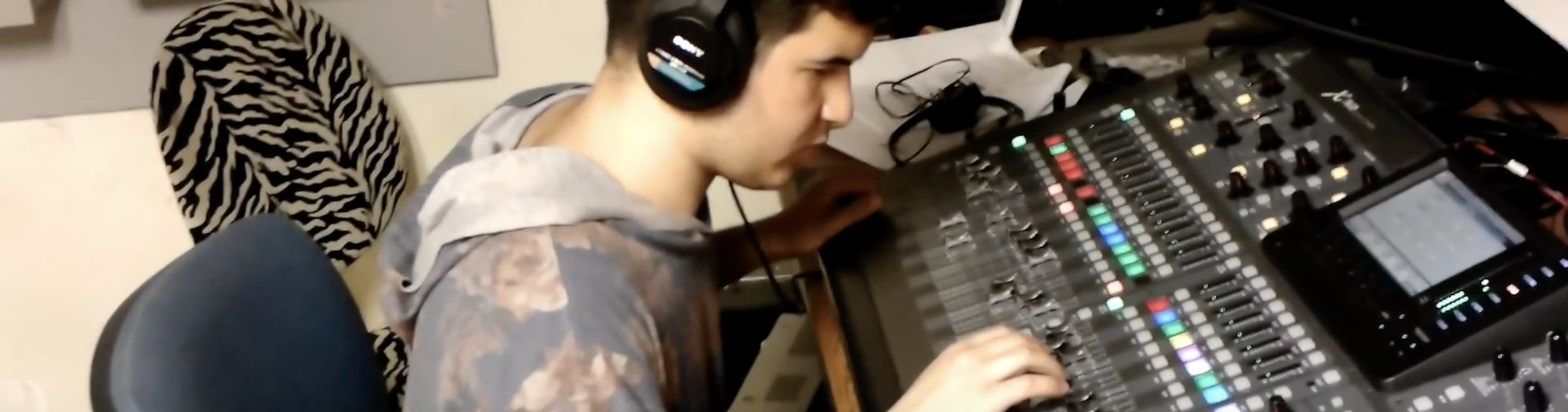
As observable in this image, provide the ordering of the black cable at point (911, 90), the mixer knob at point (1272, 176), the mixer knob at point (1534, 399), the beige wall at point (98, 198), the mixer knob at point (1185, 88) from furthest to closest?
the beige wall at point (98, 198)
the black cable at point (911, 90)
the mixer knob at point (1185, 88)
the mixer knob at point (1272, 176)
the mixer knob at point (1534, 399)

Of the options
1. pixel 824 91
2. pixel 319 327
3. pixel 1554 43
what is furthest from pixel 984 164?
pixel 319 327

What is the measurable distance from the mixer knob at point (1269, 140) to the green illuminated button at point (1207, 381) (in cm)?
23

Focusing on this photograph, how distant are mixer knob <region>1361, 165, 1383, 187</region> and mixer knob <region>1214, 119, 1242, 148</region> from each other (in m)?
0.09

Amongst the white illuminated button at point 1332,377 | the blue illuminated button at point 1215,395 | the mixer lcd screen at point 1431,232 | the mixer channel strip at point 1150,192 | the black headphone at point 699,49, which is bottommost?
the blue illuminated button at point 1215,395

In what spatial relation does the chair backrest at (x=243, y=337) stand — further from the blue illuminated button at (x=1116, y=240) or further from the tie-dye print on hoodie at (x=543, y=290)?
the blue illuminated button at (x=1116, y=240)

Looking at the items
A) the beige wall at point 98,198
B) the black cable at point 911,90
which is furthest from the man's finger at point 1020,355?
the beige wall at point 98,198

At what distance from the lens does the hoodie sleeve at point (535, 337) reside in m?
0.66

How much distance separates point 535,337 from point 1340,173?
1.76ft

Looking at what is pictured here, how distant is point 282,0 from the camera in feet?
4.51

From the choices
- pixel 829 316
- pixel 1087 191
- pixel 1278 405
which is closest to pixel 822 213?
pixel 829 316

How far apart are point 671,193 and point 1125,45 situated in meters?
0.63

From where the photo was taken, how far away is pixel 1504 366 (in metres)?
0.62

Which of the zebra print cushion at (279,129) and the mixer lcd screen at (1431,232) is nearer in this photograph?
the mixer lcd screen at (1431,232)

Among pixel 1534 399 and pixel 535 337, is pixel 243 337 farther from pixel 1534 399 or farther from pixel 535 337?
pixel 1534 399
